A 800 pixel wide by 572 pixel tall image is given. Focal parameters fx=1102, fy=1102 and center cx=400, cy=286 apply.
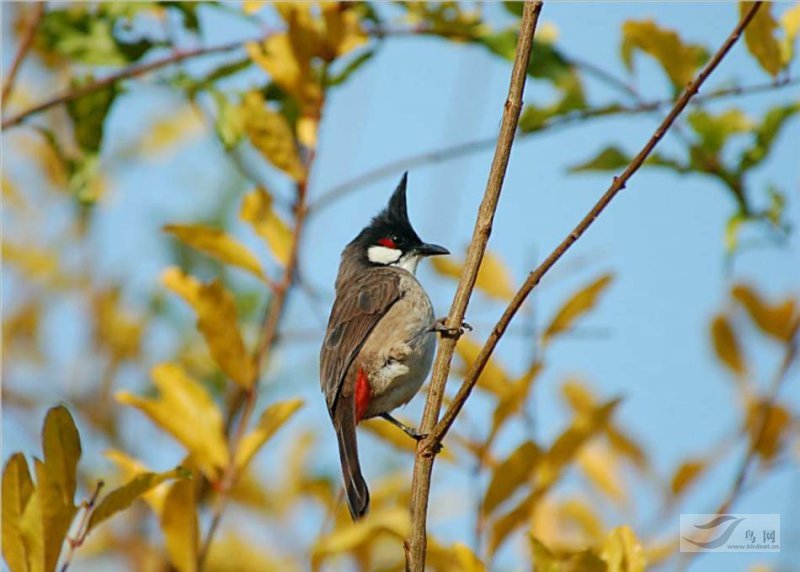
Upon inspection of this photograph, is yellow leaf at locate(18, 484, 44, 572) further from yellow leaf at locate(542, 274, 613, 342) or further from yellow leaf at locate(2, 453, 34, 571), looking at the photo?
yellow leaf at locate(542, 274, 613, 342)

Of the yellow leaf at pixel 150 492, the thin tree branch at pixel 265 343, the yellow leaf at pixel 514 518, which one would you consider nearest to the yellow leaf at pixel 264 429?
the thin tree branch at pixel 265 343

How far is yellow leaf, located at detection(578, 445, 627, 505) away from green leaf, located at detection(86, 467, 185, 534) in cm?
115

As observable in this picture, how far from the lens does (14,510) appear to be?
146cm

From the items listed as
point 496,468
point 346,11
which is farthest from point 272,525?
point 346,11

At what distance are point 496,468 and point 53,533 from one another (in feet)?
2.54

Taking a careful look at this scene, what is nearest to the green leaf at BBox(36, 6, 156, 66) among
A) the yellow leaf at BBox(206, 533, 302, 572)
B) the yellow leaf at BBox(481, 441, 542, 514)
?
the yellow leaf at BBox(206, 533, 302, 572)

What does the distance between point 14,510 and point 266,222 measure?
2.66 ft

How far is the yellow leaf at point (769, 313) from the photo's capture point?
2357 mm

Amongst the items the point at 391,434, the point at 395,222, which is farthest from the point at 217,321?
the point at 395,222

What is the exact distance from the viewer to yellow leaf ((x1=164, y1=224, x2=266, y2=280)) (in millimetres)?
2102

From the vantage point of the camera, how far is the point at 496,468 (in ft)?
6.29

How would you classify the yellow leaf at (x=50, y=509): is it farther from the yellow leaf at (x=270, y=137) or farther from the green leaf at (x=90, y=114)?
the green leaf at (x=90, y=114)

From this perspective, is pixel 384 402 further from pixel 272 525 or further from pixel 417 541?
pixel 417 541

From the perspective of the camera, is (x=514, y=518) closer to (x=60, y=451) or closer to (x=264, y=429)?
(x=264, y=429)
